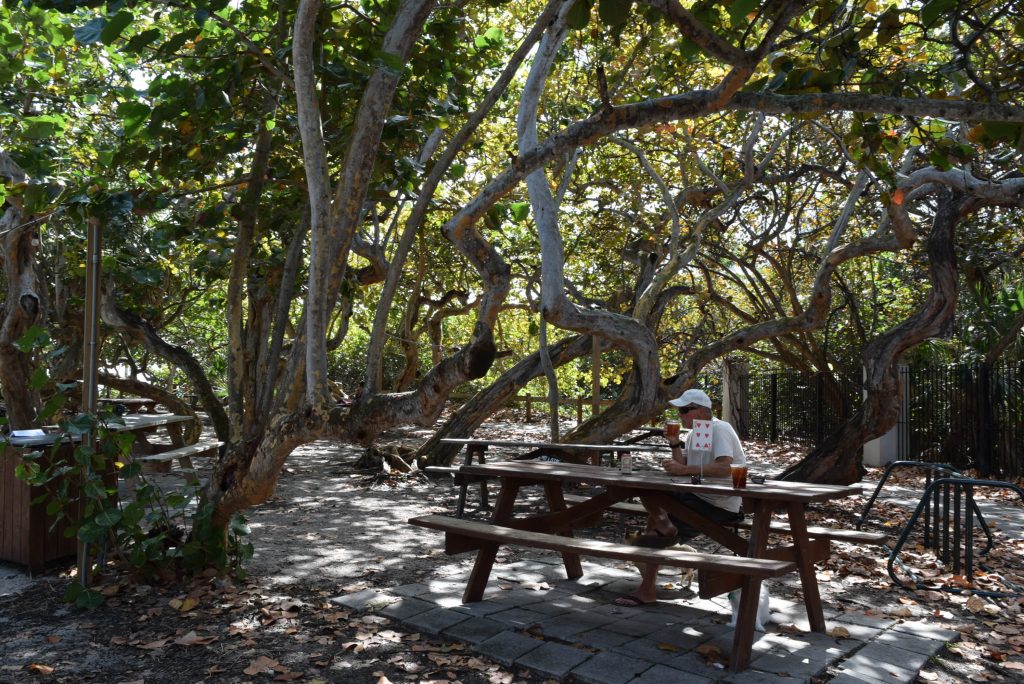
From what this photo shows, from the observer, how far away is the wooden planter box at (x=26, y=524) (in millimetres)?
5852

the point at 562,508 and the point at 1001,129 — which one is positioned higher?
the point at 1001,129

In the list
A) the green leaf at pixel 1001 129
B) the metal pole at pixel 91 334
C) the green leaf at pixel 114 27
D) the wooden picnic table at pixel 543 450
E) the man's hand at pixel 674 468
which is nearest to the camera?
the green leaf at pixel 114 27

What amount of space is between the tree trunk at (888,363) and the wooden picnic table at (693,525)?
15.4 feet

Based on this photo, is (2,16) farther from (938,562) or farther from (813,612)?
(938,562)

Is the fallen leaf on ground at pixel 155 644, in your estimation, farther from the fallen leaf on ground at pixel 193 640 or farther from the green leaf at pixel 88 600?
the green leaf at pixel 88 600

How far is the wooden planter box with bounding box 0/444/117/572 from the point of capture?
5852 mm

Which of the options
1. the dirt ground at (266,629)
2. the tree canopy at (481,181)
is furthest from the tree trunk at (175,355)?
A: the dirt ground at (266,629)

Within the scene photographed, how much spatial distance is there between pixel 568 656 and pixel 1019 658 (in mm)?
2422

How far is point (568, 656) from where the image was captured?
14.4ft

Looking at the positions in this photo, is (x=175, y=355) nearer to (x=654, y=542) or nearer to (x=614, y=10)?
(x=654, y=542)

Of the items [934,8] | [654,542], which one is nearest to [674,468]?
[654,542]

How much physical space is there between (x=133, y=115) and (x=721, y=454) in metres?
4.21

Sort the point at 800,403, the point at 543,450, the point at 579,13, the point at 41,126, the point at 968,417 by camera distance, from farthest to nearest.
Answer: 1. the point at 800,403
2. the point at 968,417
3. the point at 543,450
4. the point at 41,126
5. the point at 579,13

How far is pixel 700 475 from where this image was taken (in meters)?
5.27
